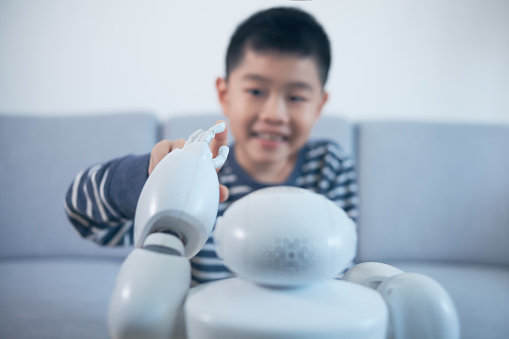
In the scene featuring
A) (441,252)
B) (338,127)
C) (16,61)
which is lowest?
(441,252)

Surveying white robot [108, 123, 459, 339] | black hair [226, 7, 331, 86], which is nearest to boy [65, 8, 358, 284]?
black hair [226, 7, 331, 86]

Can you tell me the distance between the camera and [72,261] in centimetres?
38

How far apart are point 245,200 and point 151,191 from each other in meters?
0.04

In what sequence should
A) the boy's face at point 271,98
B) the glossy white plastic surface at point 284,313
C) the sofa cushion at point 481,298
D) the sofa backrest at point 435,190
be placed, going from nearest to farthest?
the glossy white plastic surface at point 284,313 < the sofa cushion at point 481,298 < the boy's face at point 271,98 < the sofa backrest at point 435,190

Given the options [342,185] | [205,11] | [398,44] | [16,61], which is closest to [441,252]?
[342,185]

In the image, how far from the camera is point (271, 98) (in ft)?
A: 1.11

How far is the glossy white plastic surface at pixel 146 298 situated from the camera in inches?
4.8

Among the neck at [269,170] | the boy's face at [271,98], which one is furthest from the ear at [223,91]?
the neck at [269,170]

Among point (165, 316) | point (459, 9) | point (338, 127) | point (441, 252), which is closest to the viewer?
point (165, 316)

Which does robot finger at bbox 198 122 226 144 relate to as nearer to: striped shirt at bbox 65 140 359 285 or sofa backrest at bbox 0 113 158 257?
striped shirt at bbox 65 140 359 285

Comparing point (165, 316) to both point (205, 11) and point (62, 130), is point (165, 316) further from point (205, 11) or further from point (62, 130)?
point (62, 130)

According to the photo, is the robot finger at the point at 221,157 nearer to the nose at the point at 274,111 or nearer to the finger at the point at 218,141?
the finger at the point at 218,141

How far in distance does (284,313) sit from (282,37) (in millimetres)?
257

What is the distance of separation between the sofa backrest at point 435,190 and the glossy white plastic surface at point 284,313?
309 millimetres
